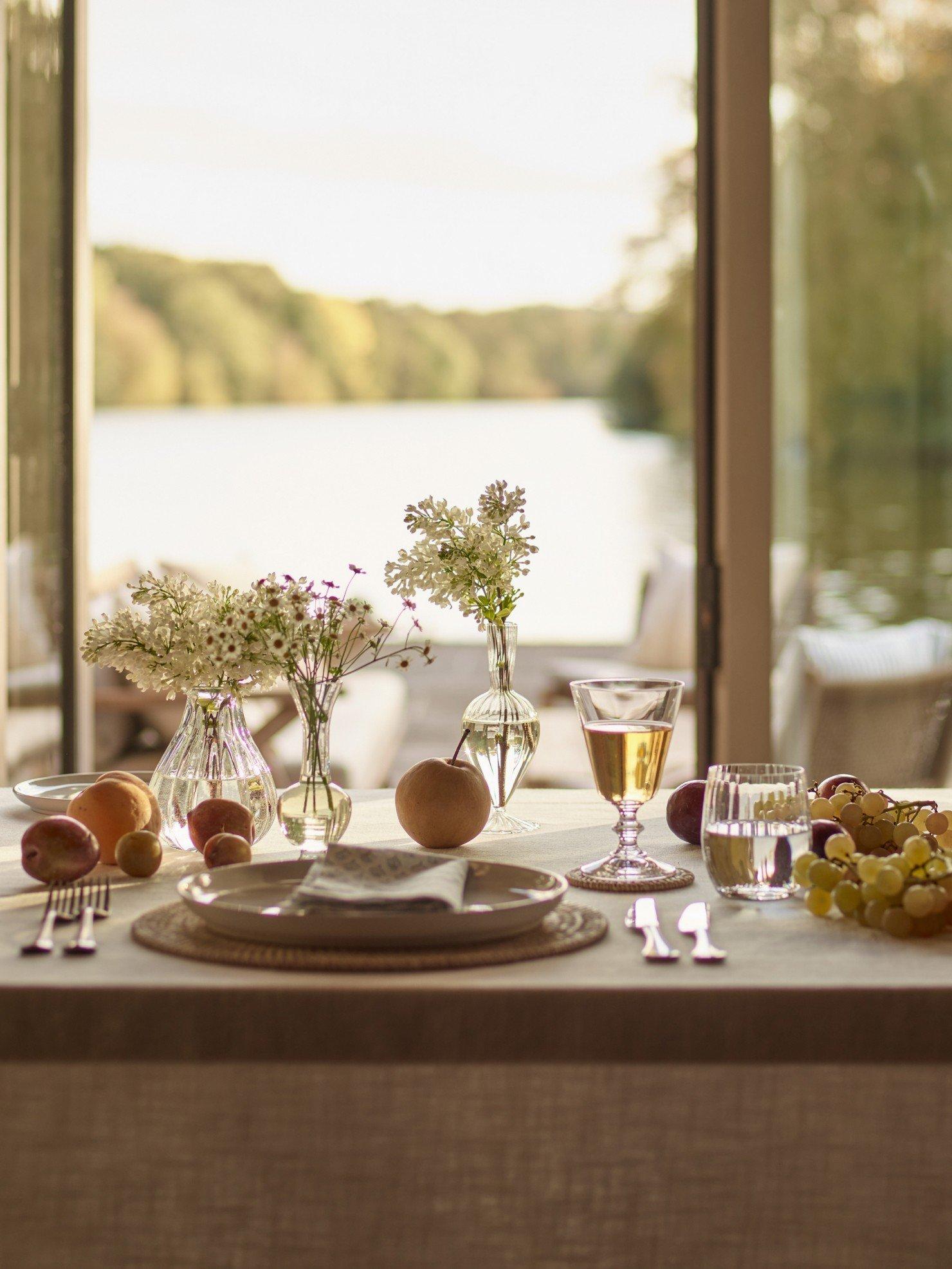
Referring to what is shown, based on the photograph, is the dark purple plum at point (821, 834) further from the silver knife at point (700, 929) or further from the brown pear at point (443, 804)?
the brown pear at point (443, 804)

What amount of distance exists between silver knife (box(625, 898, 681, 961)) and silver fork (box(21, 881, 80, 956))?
389 millimetres

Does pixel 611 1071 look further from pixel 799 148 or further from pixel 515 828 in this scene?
pixel 799 148

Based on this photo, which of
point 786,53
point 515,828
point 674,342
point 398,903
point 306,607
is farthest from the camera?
point 674,342

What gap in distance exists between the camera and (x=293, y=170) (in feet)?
20.3

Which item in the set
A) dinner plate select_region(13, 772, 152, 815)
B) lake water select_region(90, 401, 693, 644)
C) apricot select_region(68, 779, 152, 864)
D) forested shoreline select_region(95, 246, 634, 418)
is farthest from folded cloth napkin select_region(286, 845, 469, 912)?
forested shoreline select_region(95, 246, 634, 418)

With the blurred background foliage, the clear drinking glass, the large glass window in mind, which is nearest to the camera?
the clear drinking glass

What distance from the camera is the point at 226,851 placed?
1097 mm

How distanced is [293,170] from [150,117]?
0.65m

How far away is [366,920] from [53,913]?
27cm

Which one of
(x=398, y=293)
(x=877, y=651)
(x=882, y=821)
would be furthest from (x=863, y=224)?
(x=398, y=293)

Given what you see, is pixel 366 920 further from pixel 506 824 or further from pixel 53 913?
pixel 506 824

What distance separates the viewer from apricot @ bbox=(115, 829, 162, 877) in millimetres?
1104

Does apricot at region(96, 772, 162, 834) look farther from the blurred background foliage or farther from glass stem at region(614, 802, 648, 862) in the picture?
the blurred background foliage

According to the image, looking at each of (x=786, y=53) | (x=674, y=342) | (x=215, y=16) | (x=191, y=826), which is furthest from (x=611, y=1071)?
(x=674, y=342)
